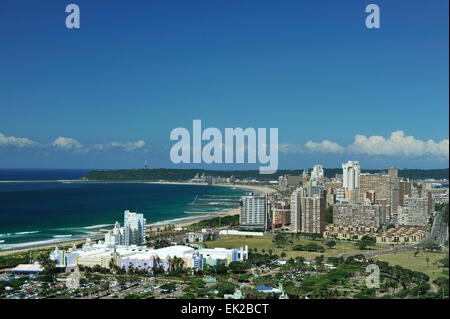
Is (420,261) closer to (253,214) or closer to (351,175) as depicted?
(253,214)

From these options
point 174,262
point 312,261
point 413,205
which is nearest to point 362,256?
point 312,261

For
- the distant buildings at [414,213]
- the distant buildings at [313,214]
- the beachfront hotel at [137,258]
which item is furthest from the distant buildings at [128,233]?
the distant buildings at [414,213]

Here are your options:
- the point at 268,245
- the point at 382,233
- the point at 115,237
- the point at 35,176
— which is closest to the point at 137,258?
the point at 115,237

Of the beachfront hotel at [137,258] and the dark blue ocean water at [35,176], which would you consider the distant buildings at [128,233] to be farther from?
the dark blue ocean water at [35,176]

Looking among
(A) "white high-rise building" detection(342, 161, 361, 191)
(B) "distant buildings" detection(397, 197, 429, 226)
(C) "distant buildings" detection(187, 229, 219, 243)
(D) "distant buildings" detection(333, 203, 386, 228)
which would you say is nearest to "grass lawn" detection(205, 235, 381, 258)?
(C) "distant buildings" detection(187, 229, 219, 243)

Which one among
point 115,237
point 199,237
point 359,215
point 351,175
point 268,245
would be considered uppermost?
point 351,175
